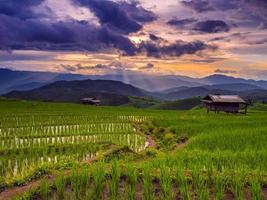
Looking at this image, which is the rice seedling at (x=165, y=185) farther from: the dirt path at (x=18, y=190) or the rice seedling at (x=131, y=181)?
the dirt path at (x=18, y=190)

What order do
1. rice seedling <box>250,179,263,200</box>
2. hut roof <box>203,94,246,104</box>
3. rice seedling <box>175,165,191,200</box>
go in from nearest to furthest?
1. rice seedling <box>250,179,263,200</box>
2. rice seedling <box>175,165,191,200</box>
3. hut roof <box>203,94,246,104</box>

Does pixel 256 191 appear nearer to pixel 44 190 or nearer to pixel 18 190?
pixel 44 190

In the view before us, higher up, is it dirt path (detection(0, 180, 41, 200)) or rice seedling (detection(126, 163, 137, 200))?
rice seedling (detection(126, 163, 137, 200))

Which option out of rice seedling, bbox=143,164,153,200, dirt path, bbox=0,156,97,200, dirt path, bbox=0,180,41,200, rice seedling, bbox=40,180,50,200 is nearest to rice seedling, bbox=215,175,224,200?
rice seedling, bbox=143,164,153,200

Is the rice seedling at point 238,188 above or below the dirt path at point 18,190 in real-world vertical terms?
above

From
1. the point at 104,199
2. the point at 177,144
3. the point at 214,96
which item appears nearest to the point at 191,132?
the point at 177,144

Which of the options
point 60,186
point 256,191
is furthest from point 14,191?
point 256,191

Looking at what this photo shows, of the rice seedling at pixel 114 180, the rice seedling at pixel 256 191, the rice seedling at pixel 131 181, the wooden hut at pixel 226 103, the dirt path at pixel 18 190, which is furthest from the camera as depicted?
the wooden hut at pixel 226 103

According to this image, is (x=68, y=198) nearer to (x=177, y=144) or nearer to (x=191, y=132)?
(x=177, y=144)

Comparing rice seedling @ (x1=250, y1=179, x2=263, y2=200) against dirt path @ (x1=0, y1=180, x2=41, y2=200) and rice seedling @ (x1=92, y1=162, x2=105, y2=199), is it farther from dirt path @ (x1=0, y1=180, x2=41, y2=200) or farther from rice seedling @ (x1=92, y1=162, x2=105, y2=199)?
dirt path @ (x1=0, y1=180, x2=41, y2=200)

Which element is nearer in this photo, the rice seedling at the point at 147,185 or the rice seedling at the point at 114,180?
the rice seedling at the point at 147,185

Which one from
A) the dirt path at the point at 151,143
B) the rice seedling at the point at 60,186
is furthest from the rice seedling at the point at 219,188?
the dirt path at the point at 151,143

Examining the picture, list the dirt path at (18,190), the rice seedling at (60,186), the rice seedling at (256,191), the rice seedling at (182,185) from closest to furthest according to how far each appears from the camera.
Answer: the rice seedling at (256,191), the rice seedling at (182,185), the rice seedling at (60,186), the dirt path at (18,190)

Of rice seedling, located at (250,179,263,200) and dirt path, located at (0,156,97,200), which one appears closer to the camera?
rice seedling, located at (250,179,263,200)
